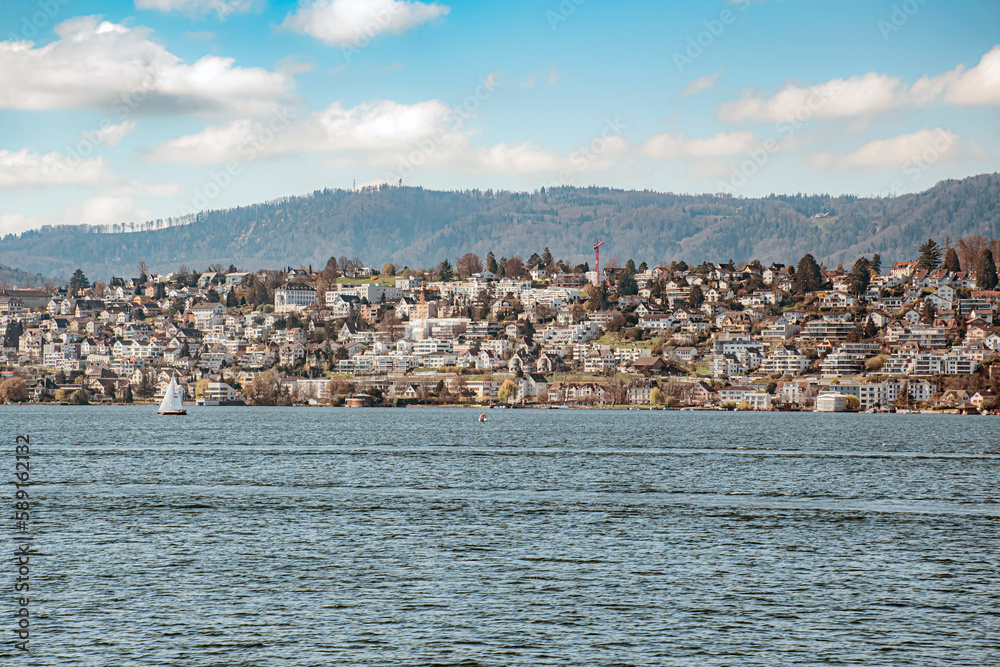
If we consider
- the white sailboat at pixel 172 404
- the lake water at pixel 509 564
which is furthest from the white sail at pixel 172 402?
the lake water at pixel 509 564

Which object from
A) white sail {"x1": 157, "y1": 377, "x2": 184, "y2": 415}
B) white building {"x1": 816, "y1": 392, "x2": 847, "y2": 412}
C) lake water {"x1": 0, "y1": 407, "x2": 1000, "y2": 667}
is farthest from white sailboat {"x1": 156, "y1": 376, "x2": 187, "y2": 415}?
white building {"x1": 816, "y1": 392, "x2": 847, "y2": 412}

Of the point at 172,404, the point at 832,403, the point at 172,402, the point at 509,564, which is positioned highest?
the point at 172,402

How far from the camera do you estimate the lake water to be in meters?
22.7

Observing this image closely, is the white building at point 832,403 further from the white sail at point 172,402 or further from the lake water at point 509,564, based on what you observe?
the lake water at point 509,564

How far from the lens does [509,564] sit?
103ft

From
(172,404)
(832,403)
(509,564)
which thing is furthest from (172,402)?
(509,564)

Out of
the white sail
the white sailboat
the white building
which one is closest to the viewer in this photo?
the white sailboat

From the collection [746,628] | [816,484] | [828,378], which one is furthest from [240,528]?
[828,378]

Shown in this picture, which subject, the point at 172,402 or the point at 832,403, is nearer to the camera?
the point at 172,402

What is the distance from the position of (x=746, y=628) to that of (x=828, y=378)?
585ft

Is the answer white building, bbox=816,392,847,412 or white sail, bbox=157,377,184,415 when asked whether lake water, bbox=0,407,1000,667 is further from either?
white building, bbox=816,392,847,412

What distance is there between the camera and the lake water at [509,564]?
22.7 meters

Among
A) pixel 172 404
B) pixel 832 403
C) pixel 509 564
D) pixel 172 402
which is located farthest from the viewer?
pixel 832 403

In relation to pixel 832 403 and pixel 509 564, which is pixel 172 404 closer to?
pixel 832 403
